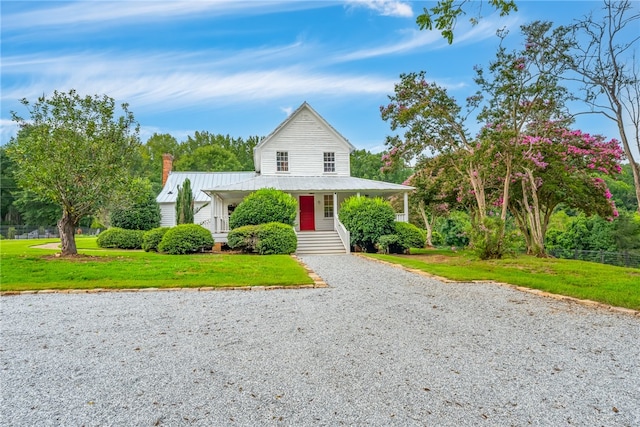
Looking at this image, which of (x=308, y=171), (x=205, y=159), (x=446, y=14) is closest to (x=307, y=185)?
(x=308, y=171)

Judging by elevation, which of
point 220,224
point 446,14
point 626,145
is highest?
point 446,14

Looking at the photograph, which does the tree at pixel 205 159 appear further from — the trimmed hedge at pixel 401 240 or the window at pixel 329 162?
the trimmed hedge at pixel 401 240

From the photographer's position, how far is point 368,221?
1705cm

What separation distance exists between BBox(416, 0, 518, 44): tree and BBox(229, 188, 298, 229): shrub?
12.6 m

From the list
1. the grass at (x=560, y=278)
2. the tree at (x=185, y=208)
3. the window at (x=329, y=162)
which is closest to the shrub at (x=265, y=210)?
the tree at (x=185, y=208)

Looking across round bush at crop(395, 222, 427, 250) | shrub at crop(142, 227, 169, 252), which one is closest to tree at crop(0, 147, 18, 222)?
shrub at crop(142, 227, 169, 252)

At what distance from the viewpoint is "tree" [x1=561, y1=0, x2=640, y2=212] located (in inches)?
352

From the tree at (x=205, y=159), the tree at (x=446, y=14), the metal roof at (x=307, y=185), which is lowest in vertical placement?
the metal roof at (x=307, y=185)

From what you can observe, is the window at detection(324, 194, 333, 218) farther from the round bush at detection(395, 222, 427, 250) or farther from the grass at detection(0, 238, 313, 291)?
the grass at detection(0, 238, 313, 291)

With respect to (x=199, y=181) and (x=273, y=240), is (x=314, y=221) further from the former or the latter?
(x=199, y=181)

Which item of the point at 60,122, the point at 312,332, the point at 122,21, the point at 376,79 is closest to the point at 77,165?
the point at 60,122

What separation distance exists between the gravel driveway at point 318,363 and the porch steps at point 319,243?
1014 cm

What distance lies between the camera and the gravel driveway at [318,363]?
2816mm

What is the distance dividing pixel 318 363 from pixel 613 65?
408 inches
